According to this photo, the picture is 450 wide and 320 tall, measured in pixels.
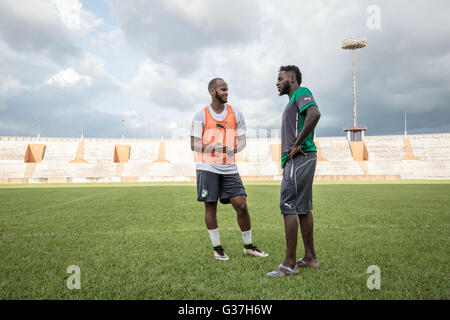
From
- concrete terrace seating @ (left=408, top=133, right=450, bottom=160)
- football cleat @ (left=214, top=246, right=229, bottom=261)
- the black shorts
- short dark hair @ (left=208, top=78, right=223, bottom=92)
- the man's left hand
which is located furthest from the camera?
concrete terrace seating @ (left=408, top=133, right=450, bottom=160)

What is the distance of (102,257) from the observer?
146 inches

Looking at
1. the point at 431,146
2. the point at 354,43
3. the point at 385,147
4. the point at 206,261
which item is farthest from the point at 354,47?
the point at 206,261

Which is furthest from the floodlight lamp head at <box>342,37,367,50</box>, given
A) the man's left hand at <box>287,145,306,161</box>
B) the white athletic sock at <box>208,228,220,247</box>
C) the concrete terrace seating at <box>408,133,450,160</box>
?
the white athletic sock at <box>208,228,220,247</box>

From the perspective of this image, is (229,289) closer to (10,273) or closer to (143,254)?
(143,254)

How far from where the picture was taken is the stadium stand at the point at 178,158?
1608 inches

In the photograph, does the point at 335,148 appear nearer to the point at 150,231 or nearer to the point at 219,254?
the point at 150,231

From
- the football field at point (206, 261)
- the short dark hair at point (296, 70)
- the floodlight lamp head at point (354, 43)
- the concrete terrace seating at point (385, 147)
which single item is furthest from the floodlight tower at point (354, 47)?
the short dark hair at point (296, 70)

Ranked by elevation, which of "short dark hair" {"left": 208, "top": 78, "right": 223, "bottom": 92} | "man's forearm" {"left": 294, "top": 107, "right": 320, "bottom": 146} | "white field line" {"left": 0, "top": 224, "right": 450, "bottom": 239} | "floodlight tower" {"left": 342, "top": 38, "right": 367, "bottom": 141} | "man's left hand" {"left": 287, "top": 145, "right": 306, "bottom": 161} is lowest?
"white field line" {"left": 0, "top": 224, "right": 450, "bottom": 239}

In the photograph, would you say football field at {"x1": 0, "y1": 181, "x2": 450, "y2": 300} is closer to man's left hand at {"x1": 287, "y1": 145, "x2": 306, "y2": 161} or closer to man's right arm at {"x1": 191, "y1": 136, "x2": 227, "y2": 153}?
man's left hand at {"x1": 287, "y1": 145, "x2": 306, "y2": 161}

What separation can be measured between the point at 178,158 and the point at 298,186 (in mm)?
45106

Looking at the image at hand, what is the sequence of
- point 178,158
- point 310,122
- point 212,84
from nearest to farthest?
point 310,122 < point 212,84 < point 178,158

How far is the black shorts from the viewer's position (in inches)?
148

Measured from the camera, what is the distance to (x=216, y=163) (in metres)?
3.78

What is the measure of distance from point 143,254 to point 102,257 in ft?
1.74
